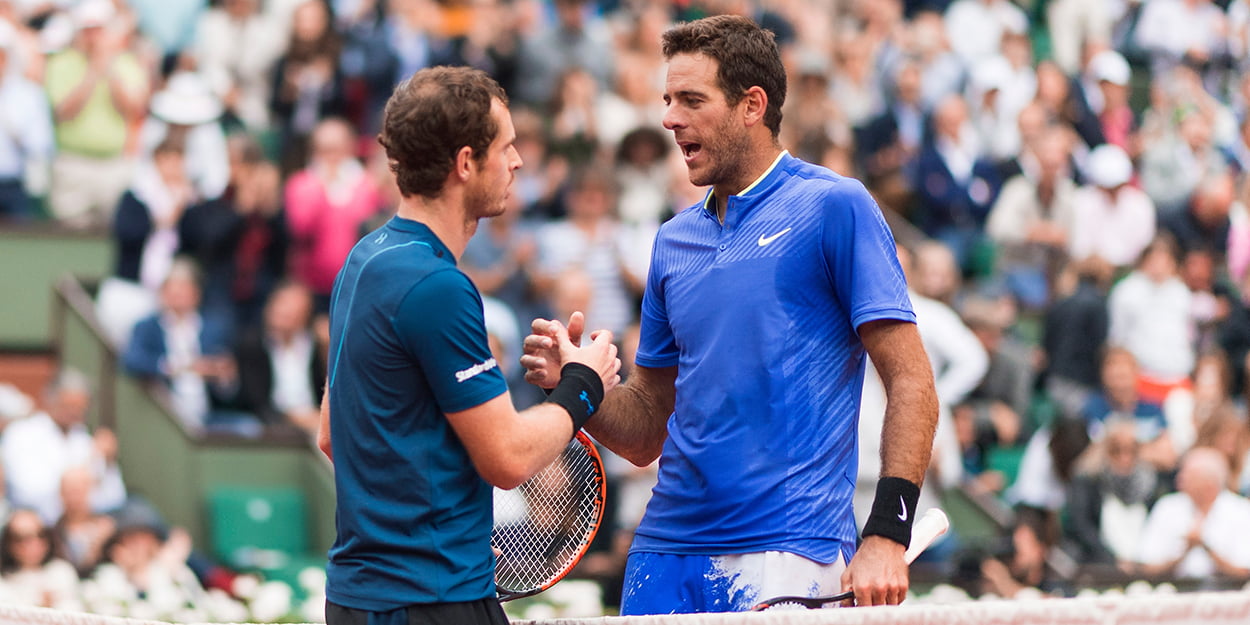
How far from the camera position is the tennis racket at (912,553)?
3828 millimetres

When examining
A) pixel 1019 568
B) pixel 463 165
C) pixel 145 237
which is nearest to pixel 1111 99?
pixel 1019 568

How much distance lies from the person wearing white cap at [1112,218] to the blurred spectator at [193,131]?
6913mm

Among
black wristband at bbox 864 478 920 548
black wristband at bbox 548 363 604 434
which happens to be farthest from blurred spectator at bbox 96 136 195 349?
black wristband at bbox 864 478 920 548

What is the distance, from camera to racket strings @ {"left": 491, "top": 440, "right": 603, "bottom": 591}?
4.22 metres

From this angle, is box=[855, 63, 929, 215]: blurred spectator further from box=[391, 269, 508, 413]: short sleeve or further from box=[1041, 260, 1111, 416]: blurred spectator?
box=[391, 269, 508, 413]: short sleeve

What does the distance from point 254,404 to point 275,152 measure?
7.98ft

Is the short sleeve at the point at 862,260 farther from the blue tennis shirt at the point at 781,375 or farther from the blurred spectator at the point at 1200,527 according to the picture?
the blurred spectator at the point at 1200,527

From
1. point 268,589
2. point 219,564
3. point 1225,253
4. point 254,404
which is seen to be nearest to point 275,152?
point 254,404

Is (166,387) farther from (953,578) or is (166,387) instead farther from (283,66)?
(953,578)

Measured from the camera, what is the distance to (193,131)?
11.5m

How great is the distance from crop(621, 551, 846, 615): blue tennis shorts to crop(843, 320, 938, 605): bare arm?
15 centimetres

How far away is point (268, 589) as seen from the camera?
832 cm

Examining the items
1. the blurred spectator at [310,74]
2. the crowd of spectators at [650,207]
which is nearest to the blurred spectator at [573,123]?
the crowd of spectators at [650,207]

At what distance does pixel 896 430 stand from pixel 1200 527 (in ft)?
22.1
